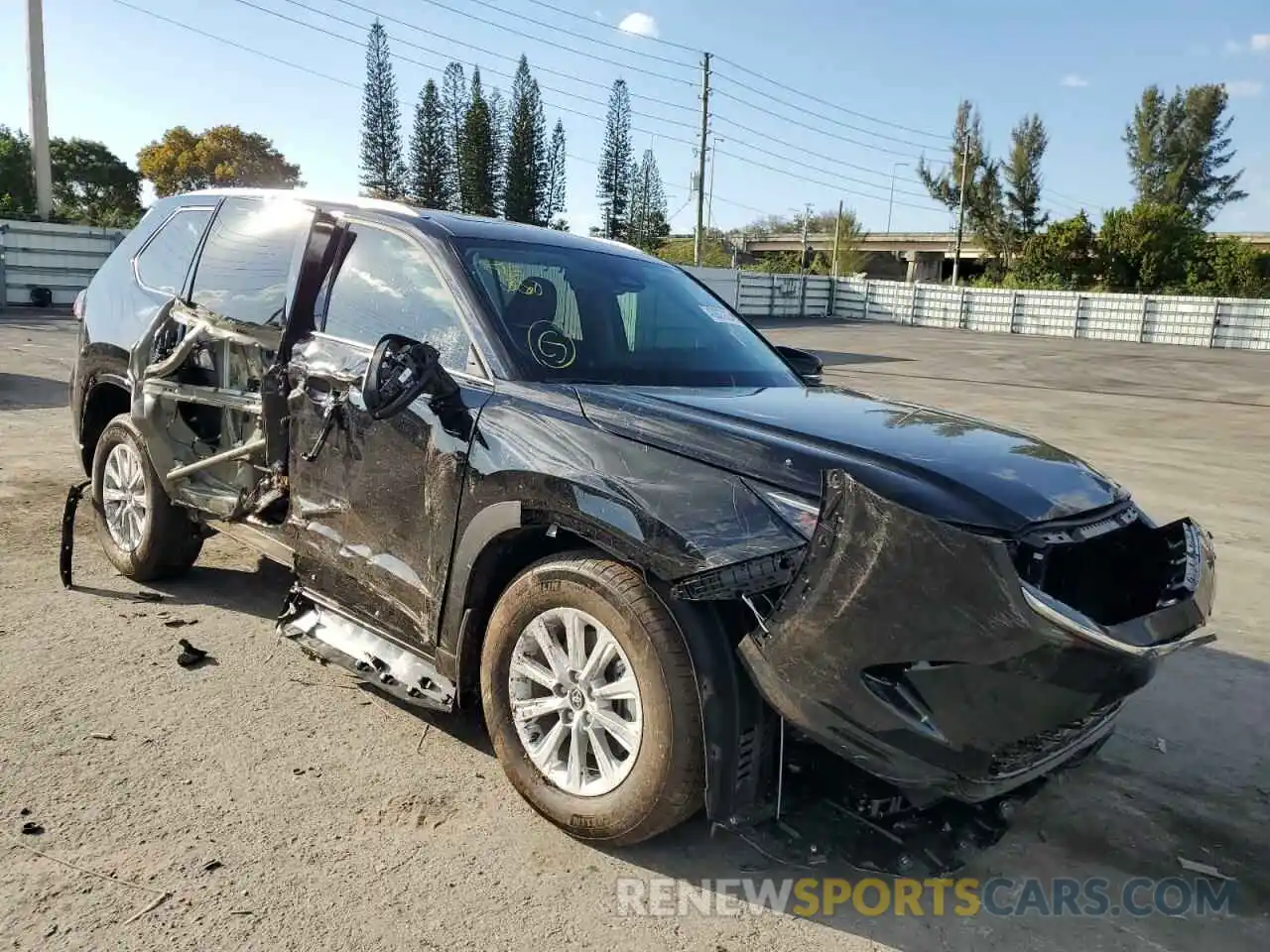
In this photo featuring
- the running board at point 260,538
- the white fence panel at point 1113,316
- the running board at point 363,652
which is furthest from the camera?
the white fence panel at point 1113,316

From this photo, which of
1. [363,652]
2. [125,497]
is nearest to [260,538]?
[363,652]

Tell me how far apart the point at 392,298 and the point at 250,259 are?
110 cm

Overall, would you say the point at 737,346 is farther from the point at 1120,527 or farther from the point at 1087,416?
the point at 1087,416

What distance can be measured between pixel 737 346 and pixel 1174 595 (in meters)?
2.10

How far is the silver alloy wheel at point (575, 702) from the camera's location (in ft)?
9.22

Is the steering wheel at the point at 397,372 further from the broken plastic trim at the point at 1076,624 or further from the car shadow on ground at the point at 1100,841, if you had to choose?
the broken plastic trim at the point at 1076,624

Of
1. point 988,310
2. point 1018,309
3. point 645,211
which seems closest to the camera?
point 1018,309

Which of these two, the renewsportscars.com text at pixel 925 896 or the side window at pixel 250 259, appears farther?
the side window at pixel 250 259

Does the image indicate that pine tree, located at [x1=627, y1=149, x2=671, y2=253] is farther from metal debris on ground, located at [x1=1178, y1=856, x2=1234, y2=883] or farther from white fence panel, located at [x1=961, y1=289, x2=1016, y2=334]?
metal debris on ground, located at [x1=1178, y1=856, x2=1234, y2=883]

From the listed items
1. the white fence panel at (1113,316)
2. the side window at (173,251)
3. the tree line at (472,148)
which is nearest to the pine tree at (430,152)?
the tree line at (472,148)

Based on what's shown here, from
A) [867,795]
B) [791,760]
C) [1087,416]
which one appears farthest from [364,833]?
[1087,416]

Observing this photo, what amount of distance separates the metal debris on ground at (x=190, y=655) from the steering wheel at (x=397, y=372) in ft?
5.54

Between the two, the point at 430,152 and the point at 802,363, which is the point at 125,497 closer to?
the point at 802,363

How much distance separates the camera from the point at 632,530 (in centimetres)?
267
